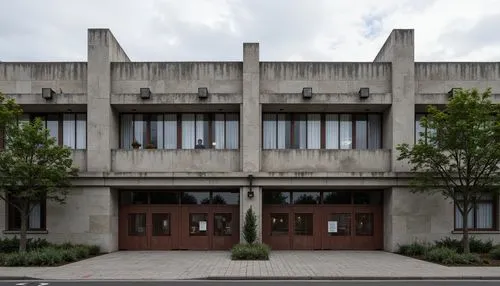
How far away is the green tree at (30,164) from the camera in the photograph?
1788 cm

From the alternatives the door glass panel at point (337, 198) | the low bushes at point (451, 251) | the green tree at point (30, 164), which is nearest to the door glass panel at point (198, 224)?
the door glass panel at point (337, 198)

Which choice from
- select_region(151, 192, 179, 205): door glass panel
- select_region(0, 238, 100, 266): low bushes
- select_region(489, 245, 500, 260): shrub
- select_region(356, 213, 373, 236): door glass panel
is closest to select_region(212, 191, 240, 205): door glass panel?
select_region(151, 192, 179, 205): door glass panel

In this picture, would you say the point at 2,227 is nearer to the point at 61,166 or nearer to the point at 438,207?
the point at 61,166

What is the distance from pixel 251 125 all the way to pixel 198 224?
5.62 meters

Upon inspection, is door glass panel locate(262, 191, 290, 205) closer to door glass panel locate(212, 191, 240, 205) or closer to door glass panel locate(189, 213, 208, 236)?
door glass panel locate(212, 191, 240, 205)

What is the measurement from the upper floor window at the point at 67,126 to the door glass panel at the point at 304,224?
11.0 m

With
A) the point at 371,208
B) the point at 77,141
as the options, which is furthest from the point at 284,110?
the point at 77,141

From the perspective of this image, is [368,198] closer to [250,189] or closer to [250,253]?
[250,189]

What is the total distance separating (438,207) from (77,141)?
56.9 feet

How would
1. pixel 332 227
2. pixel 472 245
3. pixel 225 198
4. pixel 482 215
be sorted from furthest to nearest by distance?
pixel 225 198, pixel 332 227, pixel 482 215, pixel 472 245

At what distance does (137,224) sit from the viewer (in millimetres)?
22594

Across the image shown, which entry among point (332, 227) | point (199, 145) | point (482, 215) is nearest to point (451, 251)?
point (482, 215)

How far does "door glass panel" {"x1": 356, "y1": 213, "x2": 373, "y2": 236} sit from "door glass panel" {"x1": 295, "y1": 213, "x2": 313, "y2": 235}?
230 centimetres

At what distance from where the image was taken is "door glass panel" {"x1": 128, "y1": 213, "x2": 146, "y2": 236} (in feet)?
73.9
